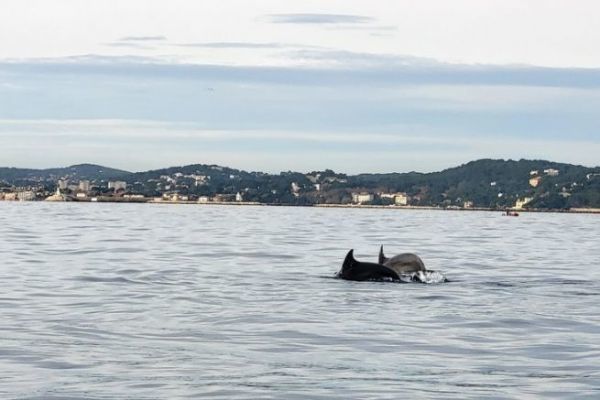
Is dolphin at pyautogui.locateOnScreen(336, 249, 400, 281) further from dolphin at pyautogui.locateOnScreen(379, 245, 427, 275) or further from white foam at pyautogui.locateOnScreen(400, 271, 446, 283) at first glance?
dolphin at pyautogui.locateOnScreen(379, 245, 427, 275)

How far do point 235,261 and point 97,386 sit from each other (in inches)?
887

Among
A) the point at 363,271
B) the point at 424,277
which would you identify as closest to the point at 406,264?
the point at 424,277

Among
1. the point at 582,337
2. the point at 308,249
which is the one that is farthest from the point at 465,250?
the point at 582,337

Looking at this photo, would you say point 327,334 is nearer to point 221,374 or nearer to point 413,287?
point 221,374

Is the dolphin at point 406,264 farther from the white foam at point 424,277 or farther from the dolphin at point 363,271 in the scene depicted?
the dolphin at point 363,271

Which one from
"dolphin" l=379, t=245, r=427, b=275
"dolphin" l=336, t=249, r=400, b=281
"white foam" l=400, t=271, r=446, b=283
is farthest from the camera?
"dolphin" l=379, t=245, r=427, b=275

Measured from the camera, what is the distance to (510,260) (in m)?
40.0

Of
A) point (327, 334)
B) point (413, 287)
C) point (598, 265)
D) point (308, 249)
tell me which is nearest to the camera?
point (327, 334)

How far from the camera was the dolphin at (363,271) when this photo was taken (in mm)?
28312

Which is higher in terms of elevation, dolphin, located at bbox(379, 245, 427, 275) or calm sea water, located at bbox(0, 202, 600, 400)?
dolphin, located at bbox(379, 245, 427, 275)

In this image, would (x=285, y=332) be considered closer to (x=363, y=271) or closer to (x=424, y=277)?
(x=363, y=271)

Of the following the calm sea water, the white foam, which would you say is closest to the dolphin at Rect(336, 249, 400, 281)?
the white foam

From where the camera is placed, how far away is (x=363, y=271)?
28297mm

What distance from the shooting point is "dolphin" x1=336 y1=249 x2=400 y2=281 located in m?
28.3
